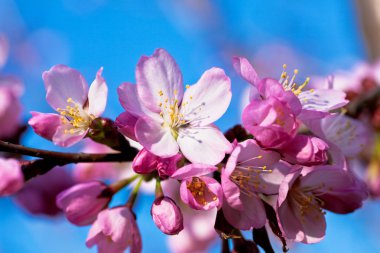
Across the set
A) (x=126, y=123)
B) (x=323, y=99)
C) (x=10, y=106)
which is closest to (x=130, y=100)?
(x=126, y=123)

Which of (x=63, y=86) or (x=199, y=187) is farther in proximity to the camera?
(x=63, y=86)

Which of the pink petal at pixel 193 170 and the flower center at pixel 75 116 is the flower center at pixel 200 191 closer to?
the pink petal at pixel 193 170

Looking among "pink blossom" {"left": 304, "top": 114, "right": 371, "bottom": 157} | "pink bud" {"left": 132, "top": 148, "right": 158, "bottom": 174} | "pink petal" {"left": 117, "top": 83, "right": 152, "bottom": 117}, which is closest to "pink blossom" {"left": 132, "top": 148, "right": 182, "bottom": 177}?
"pink bud" {"left": 132, "top": 148, "right": 158, "bottom": 174}

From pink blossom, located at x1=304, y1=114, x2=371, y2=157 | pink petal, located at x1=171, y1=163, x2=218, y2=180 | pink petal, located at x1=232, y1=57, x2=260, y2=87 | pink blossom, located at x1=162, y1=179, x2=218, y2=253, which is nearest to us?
→ pink petal, located at x1=171, y1=163, x2=218, y2=180

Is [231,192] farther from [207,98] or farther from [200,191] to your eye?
[207,98]

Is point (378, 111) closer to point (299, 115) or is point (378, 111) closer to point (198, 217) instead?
point (198, 217)

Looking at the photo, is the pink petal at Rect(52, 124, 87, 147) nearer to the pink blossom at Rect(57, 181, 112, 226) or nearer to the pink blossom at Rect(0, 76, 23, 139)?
the pink blossom at Rect(57, 181, 112, 226)
